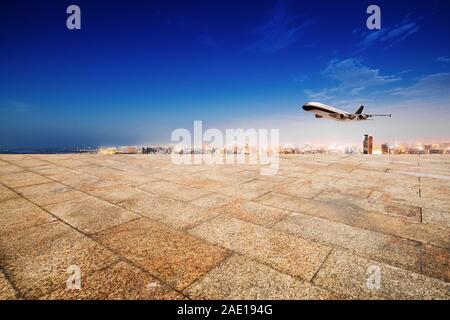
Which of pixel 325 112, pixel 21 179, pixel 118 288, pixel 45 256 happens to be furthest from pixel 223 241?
Answer: pixel 325 112

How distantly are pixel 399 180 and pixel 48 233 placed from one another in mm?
7730

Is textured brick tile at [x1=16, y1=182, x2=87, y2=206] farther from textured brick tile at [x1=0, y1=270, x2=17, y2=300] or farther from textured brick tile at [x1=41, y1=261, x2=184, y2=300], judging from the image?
textured brick tile at [x1=41, y1=261, x2=184, y2=300]

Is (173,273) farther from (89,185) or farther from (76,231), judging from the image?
(89,185)

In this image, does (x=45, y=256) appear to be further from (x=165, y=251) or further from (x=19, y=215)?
(x=19, y=215)

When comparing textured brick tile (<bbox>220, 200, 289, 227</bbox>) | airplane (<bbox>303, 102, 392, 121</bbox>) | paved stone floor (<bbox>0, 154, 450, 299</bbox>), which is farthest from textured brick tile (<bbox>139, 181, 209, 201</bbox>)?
airplane (<bbox>303, 102, 392, 121</bbox>)

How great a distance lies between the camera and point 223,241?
295 centimetres

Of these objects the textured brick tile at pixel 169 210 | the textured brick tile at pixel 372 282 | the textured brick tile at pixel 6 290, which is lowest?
the textured brick tile at pixel 372 282

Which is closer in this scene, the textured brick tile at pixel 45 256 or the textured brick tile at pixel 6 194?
the textured brick tile at pixel 45 256

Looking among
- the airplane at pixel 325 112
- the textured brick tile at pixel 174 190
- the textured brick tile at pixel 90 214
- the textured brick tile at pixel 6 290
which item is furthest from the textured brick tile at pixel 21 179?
the airplane at pixel 325 112

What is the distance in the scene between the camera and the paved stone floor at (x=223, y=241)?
2113 millimetres

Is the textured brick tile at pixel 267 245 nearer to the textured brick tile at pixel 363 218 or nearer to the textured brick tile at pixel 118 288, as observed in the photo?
the textured brick tile at pixel 118 288

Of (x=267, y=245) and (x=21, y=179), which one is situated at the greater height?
(x=21, y=179)

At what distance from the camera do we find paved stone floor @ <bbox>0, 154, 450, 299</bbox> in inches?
83.2
